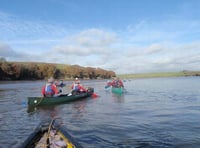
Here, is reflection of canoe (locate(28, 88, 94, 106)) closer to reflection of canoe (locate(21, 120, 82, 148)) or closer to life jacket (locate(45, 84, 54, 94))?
life jacket (locate(45, 84, 54, 94))

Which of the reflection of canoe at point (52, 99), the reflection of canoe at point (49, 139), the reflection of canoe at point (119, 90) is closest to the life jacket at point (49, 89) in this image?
the reflection of canoe at point (52, 99)

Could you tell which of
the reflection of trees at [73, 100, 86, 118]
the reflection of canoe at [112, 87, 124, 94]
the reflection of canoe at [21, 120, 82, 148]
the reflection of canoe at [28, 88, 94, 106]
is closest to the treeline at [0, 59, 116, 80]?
the reflection of canoe at [112, 87, 124, 94]

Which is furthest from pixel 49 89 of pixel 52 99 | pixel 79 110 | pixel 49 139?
pixel 49 139

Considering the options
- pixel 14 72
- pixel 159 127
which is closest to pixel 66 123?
pixel 159 127

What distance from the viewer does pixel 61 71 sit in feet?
403

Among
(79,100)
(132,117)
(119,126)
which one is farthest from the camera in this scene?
(79,100)

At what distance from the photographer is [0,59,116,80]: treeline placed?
289ft

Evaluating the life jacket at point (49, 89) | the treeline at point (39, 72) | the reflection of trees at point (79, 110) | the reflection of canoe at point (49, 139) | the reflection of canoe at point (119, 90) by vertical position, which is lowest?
the reflection of trees at point (79, 110)

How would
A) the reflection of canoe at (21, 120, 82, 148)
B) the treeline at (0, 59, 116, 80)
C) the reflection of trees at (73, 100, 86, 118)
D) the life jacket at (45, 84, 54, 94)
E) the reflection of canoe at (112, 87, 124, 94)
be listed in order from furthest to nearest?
1. the treeline at (0, 59, 116, 80)
2. the reflection of canoe at (112, 87, 124, 94)
3. the life jacket at (45, 84, 54, 94)
4. the reflection of trees at (73, 100, 86, 118)
5. the reflection of canoe at (21, 120, 82, 148)

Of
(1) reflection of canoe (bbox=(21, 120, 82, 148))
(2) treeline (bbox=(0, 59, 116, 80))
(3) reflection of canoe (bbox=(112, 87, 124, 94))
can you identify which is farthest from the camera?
(2) treeline (bbox=(0, 59, 116, 80))

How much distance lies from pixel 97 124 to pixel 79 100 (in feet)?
43.0

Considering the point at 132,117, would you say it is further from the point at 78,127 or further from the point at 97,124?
the point at 78,127

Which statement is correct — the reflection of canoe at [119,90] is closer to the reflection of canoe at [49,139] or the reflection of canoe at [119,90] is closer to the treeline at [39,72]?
the reflection of canoe at [49,139]

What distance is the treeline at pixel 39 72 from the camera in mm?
88075
